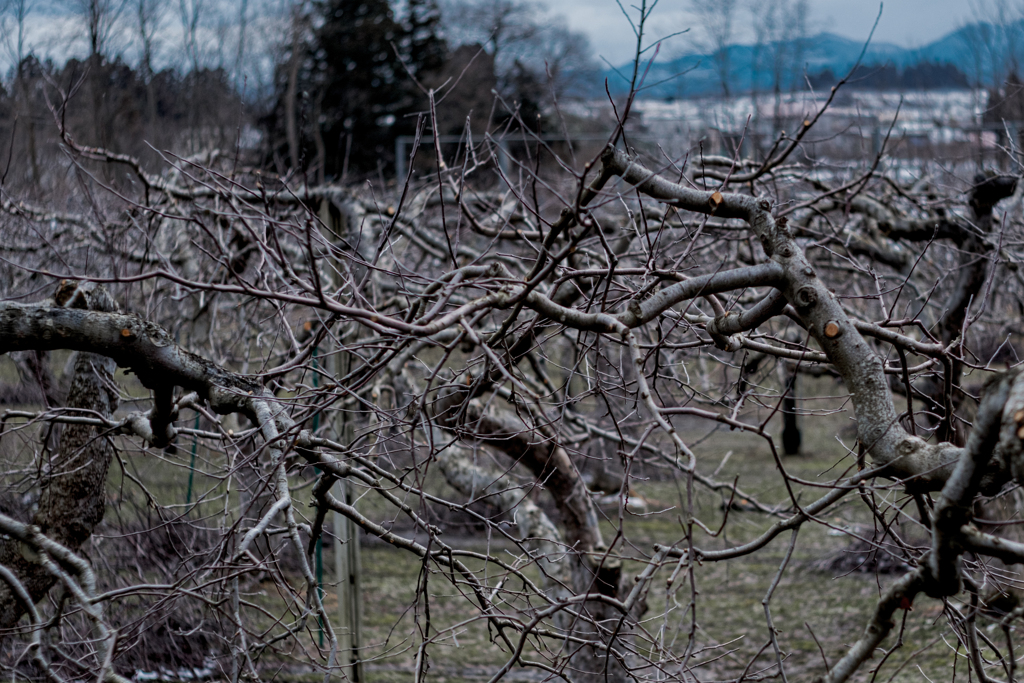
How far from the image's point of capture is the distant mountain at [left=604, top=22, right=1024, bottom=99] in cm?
1194

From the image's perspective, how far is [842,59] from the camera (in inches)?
588

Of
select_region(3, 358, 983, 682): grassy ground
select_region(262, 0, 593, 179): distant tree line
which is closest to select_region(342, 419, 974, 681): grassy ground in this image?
select_region(3, 358, 983, 682): grassy ground

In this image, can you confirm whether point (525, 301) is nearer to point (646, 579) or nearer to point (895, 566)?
point (646, 579)

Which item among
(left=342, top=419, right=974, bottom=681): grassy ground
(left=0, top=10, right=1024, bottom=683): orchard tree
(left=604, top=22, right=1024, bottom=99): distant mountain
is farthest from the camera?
(left=604, top=22, right=1024, bottom=99): distant mountain

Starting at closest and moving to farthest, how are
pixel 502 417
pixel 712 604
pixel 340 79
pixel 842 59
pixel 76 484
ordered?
pixel 76 484 → pixel 502 417 → pixel 712 604 → pixel 842 59 → pixel 340 79

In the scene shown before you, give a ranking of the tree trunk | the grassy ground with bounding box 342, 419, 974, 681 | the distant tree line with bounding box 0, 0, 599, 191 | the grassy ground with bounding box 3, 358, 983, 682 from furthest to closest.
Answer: the distant tree line with bounding box 0, 0, 599, 191, the grassy ground with bounding box 342, 419, 974, 681, the grassy ground with bounding box 3, 358, 983, 682, the tree trunk

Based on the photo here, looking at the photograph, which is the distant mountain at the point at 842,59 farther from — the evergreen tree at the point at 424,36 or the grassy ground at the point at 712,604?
the evergreen tree at the point at 424,36

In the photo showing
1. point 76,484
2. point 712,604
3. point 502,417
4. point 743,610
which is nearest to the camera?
point 76,484

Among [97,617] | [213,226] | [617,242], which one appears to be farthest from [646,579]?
[213,226]

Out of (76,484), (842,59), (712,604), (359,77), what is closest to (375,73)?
(359,77)

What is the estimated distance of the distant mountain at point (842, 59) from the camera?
39.2 feet

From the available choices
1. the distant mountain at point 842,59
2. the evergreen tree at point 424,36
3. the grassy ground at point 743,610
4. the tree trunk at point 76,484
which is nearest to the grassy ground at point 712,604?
the grassy ground at point 743,610

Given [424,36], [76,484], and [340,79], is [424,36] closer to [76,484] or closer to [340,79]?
[340,79]

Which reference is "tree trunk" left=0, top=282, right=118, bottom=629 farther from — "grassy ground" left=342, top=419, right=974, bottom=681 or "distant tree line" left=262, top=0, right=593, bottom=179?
Result: "distant tree line" left=262, top=0, right=593, bottom=179
